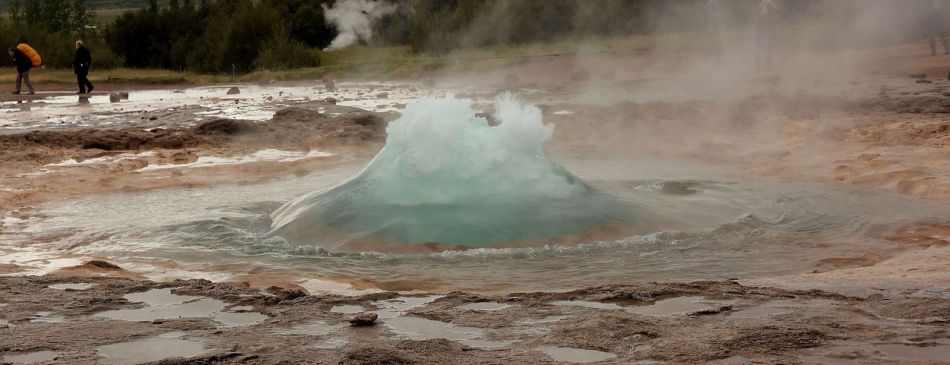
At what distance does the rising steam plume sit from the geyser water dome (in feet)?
101

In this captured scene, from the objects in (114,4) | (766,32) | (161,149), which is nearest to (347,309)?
(161,149)

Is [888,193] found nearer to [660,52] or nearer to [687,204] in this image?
[687,204]

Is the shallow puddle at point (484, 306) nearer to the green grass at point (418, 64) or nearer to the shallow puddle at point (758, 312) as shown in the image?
the shallow puddle at point (758, 312)

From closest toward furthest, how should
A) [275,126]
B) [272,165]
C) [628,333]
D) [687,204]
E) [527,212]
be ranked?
[628,333] < [527,212] < [687,204] < [272,165] < [275,126]

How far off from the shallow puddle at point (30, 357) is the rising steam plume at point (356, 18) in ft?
112

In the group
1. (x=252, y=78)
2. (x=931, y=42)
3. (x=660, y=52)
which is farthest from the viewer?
(x=252, y=78)

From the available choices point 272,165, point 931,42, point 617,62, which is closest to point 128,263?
point 272,165

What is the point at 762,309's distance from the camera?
4.38 metres

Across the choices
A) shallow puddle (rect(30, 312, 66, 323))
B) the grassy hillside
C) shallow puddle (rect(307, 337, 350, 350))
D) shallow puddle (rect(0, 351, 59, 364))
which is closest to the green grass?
shallow puddle (rect(30, 312, 66, 323))

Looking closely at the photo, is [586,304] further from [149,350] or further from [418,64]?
[418,64]

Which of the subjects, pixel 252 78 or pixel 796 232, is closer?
pixel 796 232

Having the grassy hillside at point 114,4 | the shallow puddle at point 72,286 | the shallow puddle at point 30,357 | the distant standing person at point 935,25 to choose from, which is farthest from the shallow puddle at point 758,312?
the grassy hillside at point 114,4

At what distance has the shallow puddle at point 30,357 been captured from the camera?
12.5ft

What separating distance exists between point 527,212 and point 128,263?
233cm
